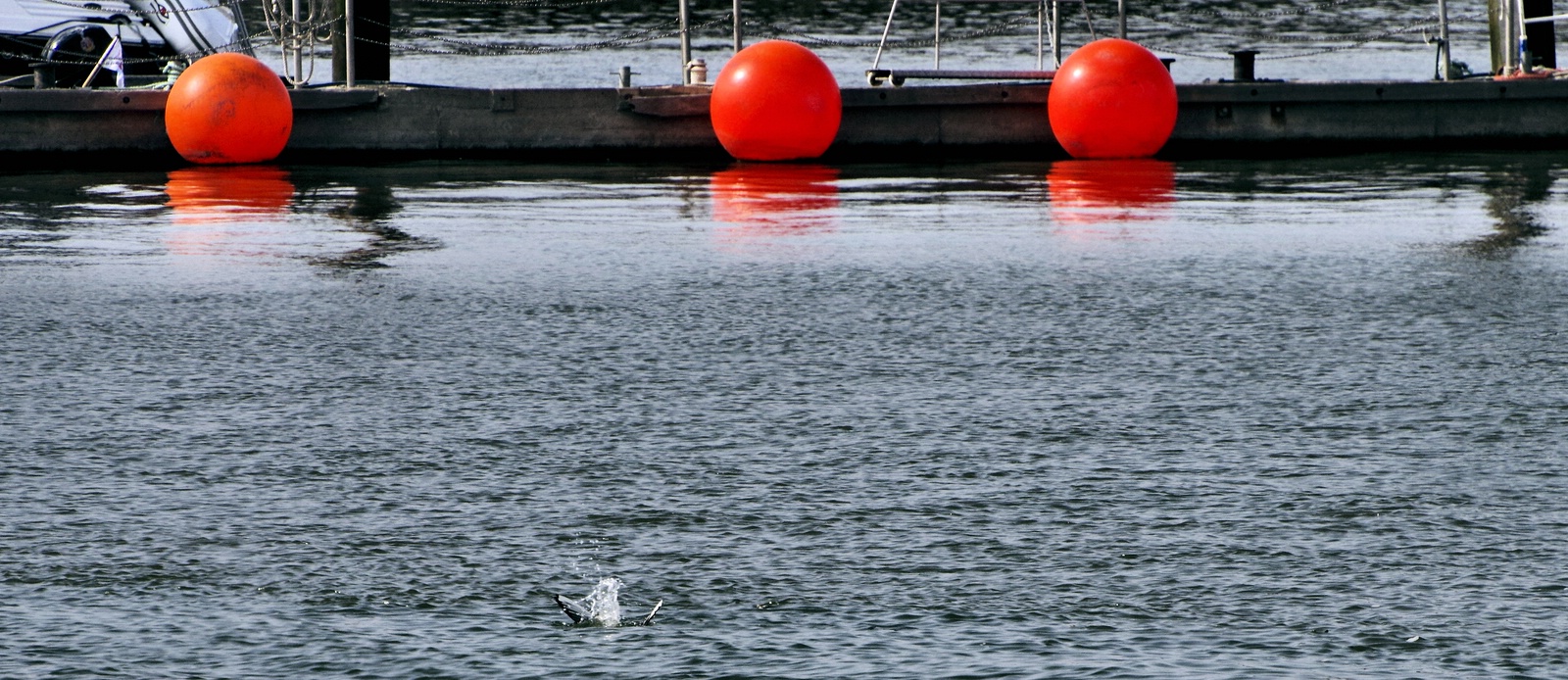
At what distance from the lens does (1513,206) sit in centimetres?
1381

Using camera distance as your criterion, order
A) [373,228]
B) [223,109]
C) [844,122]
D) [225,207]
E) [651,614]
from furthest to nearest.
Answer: [844,122] → [223,109] → [225,207] → [373,228] → [651,614]

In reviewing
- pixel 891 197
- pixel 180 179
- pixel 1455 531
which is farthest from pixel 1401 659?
pixel 180 179

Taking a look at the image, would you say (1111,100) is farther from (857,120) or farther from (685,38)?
(685,38)

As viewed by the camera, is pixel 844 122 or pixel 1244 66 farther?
pixel 1244 66

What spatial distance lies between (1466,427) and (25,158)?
1434 centimetres

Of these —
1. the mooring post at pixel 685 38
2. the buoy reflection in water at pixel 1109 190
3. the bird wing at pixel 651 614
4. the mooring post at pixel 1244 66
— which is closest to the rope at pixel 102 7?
the mooring post at pixel 685 38

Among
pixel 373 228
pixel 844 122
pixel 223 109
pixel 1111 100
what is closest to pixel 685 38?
pixel 844 122

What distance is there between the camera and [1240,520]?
4.86m

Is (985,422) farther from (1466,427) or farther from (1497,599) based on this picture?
(1497,599)

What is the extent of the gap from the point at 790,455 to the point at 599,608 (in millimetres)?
1613

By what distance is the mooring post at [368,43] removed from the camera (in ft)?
67.8

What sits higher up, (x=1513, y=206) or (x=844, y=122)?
(x=844, y=122)

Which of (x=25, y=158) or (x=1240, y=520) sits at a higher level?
(x=25, y=158)

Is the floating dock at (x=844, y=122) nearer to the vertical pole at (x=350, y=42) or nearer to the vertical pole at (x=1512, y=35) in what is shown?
the vertical pole at (x=350, y=42)
